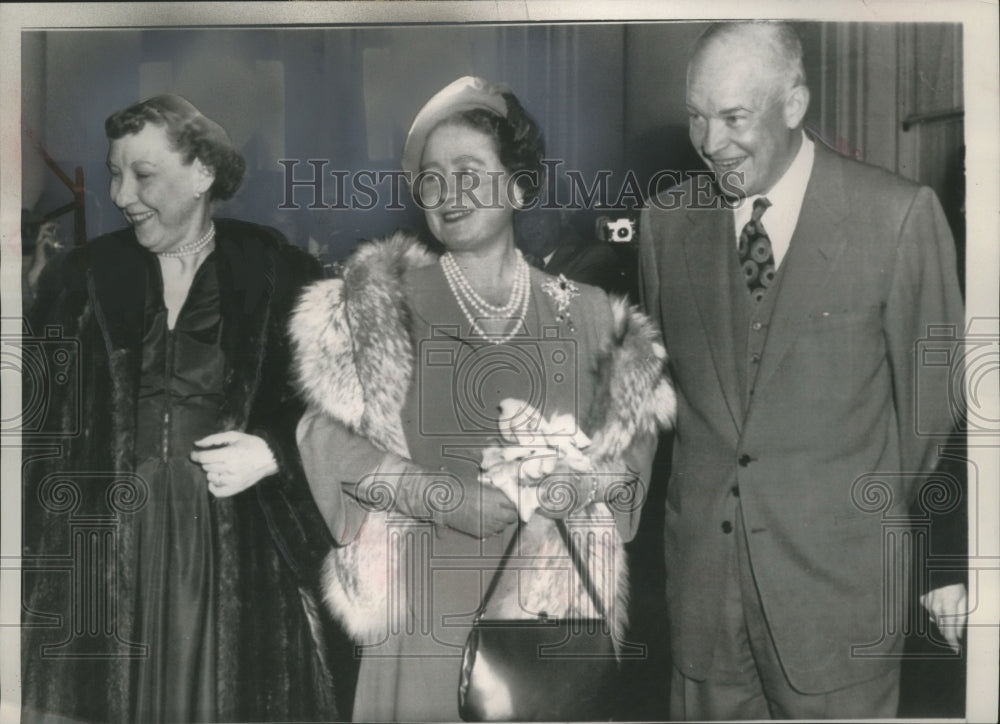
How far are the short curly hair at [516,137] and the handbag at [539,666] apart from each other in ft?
3.37

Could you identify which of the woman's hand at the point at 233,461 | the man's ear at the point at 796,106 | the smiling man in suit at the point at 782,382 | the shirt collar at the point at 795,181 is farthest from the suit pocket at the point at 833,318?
the woman's hand at the point at 233,461

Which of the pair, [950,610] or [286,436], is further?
[950,610]

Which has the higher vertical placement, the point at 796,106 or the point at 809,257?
the point at 796,106

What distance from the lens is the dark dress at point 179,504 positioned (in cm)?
350

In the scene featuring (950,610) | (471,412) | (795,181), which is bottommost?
(950,610)

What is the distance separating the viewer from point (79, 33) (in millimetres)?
3531

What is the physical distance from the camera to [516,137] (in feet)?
11.5

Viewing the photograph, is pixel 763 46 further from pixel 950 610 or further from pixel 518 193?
pixel 950 610

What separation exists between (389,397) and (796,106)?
1.47 metres

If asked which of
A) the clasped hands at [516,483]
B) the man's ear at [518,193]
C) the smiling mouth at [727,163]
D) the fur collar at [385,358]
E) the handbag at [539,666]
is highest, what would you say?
the smiling mouth at [727,163]

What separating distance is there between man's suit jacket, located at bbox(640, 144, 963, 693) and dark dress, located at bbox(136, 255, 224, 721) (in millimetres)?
1318

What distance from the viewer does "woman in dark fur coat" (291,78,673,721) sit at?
11.5 ft

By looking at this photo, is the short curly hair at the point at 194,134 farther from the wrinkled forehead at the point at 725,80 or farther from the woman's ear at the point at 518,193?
the wrinkled forehead at the point at 725,80

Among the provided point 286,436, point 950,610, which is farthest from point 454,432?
point 950,610
